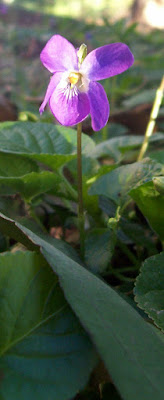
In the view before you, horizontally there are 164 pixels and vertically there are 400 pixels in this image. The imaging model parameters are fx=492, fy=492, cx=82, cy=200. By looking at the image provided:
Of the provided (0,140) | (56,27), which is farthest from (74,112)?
(56,27)

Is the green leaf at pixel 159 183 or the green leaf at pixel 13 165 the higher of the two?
the green leaf at pixel 159 183

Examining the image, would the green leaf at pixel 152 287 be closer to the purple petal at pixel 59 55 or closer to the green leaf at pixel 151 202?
the green leaf at pixel 151 202

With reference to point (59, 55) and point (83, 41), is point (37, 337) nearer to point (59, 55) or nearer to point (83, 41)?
point (59, 55)

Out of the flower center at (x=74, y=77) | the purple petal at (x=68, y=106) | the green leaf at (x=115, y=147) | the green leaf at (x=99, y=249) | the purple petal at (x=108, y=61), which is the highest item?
the purple petal at (x=108, y=61)

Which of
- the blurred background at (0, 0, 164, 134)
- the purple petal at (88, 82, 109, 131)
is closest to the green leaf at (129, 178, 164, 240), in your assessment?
the purple petal at (88, 82, 109, 131)

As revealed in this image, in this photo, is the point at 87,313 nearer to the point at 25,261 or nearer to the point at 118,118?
the point at 25,261

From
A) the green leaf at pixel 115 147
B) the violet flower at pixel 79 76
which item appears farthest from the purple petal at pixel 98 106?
the green leaf at pixel 115 147

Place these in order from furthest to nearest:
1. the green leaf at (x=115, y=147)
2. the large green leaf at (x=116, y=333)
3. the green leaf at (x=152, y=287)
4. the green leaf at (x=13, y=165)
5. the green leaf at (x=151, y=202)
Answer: the green leaf at (x=115, y=147), the green leaf at (x=13, y=165), the green leaf at (x=151, y=202), the green leaf at (x=152, y=287), the large green leaf at (x=116, y=333)
